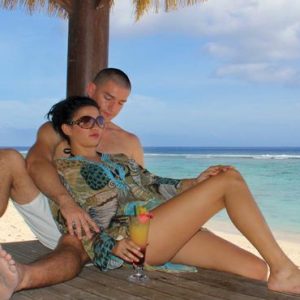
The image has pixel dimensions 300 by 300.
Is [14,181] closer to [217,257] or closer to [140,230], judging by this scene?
[140,230]

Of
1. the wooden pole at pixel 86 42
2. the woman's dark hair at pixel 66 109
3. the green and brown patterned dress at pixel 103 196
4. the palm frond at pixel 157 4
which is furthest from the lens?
the palm frond at pixel 157 4

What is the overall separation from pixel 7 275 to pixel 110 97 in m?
1.42

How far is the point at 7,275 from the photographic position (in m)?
1.86

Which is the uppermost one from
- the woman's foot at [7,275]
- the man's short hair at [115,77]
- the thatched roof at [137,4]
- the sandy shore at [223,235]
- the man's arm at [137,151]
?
the thatched roof at [137,4]

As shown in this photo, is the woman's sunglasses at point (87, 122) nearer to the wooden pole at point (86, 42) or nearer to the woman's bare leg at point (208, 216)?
the woman's bare leg at point (208, 216)

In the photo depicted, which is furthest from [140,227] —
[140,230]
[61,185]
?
[61,185]

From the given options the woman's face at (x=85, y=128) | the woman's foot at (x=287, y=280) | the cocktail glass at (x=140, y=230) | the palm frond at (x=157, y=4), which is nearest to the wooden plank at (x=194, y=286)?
the woman's foot at (x=287, y=280)

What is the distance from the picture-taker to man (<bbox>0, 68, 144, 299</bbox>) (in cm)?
207

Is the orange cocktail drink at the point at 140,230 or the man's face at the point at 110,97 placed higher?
the man's face at the point at 110,97

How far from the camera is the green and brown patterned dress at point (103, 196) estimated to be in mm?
Answer: 2494

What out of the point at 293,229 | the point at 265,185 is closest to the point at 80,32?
the point at 293,229

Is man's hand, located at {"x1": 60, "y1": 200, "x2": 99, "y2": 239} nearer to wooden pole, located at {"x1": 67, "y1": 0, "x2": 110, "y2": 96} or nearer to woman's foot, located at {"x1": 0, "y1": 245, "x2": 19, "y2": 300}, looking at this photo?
woman's foot, located at {"x1": 0, "y1": 245, "x2": 19, "y2": 300}

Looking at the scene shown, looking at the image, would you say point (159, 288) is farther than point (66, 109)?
No

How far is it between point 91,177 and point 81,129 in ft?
0.88
